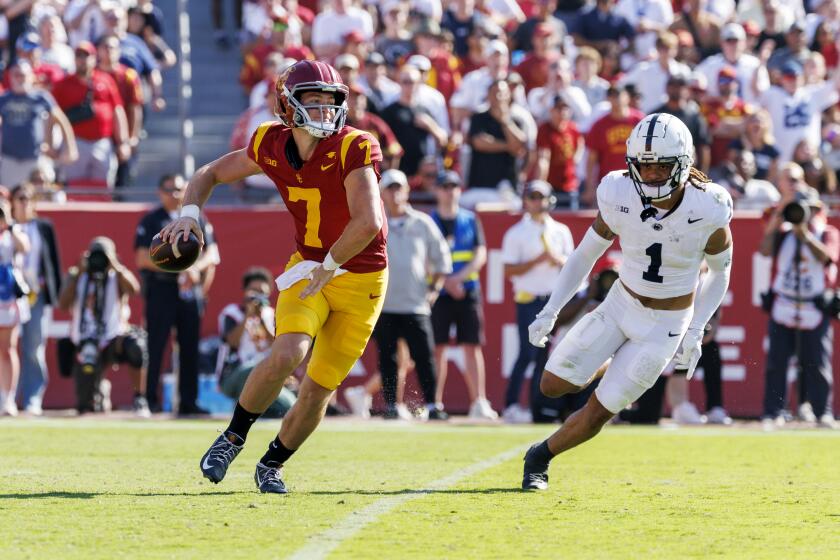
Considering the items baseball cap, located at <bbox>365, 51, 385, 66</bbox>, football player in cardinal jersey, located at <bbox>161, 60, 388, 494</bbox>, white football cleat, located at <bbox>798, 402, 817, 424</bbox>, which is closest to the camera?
football player in cardinal jersey, located at <bbox>161, 60, 388, 494</bbox>

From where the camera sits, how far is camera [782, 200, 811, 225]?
12.1 metres

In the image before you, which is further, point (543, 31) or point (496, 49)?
point (543, 31)

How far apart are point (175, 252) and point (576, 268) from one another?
189 centimetres

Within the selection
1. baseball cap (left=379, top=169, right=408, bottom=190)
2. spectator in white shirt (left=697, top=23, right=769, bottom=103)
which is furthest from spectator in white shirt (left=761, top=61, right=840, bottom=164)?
baseball cap (left=379, top=169, right=408, bottom=190)

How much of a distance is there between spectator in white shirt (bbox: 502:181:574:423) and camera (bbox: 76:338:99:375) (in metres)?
3.41

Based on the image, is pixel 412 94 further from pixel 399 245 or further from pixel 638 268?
pixel 638 268

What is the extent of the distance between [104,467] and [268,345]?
4091 millimetres

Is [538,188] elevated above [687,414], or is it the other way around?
[538,188]

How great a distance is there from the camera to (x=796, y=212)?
1209cm

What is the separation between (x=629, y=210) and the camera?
701 cm

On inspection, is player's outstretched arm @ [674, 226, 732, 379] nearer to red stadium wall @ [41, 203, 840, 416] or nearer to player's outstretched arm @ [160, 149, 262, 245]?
player's outstretched arm @ [160, 149, 262, 245]

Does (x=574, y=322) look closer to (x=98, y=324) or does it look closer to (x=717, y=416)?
(x=717, y=416)

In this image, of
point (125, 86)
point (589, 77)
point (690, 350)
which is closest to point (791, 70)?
point (589, 77)

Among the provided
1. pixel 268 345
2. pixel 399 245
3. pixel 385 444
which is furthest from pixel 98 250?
pixel 385 444
